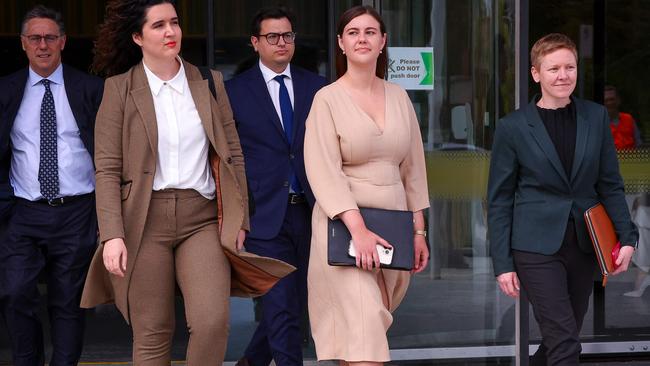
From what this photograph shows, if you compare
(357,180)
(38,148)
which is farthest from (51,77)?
(357,180)

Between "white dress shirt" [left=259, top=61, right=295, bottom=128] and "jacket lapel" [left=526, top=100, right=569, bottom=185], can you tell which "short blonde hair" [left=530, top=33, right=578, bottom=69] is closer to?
"jacket lapel" [left=526, top=100, right=569, bottom=185]

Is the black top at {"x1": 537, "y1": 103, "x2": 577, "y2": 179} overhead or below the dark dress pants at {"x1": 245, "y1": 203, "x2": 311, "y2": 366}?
overhead

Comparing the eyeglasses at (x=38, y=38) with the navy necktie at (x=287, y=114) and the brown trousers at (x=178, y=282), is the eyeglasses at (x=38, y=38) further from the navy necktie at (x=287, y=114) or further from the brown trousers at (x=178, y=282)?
the brown trousers at (x=178, y=282)

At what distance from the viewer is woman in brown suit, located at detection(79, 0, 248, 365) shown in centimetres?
497

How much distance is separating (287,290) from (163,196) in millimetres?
1213

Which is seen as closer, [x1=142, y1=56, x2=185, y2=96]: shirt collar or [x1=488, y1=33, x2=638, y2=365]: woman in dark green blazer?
[x1=142, y1=56, x2=185, y2=96]: shirt collar

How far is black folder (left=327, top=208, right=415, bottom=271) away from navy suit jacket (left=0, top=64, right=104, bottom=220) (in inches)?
58.8

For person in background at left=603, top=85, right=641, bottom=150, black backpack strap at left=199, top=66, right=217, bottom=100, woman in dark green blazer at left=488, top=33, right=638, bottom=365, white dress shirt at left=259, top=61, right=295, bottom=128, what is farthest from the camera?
person in background at left=603, top=85, right=641, bottom=150

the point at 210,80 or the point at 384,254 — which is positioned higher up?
the point at 210,80

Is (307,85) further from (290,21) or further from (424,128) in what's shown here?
(424,128)

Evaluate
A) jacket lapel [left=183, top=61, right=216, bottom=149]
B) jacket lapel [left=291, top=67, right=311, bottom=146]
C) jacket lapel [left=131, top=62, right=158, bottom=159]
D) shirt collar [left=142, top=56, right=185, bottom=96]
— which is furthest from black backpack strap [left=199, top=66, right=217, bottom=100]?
jacket lapel [left=291, top=67, right=311, bottom=146]

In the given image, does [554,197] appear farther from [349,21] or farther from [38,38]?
[38,38]

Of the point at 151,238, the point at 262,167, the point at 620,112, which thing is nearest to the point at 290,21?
the point at 262,167

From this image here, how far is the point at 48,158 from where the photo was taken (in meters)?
5.82
